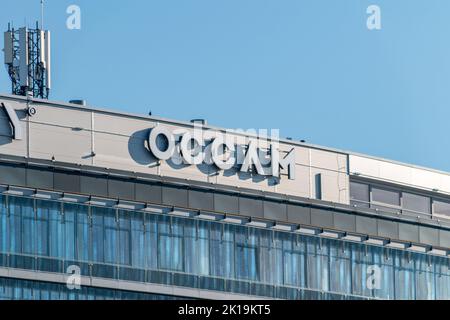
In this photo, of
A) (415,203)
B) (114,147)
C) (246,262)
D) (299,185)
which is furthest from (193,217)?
(415,203)

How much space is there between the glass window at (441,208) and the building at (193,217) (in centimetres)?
153

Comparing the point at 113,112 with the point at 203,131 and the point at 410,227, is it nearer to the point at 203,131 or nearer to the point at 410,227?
the point at 203,131

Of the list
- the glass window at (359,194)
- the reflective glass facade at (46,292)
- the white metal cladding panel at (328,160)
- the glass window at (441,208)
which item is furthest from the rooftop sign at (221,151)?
the glass window at (441,208)

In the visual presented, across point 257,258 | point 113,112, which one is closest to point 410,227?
point 257,258

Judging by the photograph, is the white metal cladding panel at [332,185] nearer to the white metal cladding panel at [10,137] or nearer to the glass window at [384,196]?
the glass window at [384,196]

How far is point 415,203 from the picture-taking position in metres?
124

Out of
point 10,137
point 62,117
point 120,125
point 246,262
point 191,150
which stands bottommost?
point 246,262

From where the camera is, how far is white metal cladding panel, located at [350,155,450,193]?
120m

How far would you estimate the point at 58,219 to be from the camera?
104 metres

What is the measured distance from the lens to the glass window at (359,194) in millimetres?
120562

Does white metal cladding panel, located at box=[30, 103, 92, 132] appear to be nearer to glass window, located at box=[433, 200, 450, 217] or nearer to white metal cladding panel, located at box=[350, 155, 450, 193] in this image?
white metal cladding panel, located at box=[350, 155, 450, 193]

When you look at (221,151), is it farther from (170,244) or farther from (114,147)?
(114,147)

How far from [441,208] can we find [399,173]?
519 cm

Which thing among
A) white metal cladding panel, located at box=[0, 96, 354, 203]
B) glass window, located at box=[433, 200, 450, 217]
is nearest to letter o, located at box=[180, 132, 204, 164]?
white metal cladding panel, located at box=[0, 96, 354, 203]
